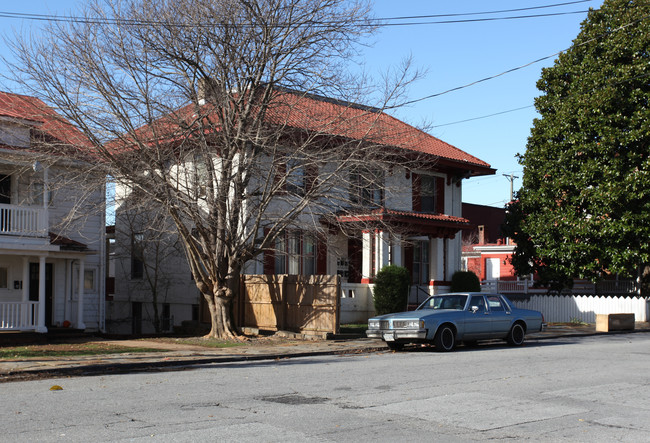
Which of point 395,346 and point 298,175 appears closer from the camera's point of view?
point 395,346

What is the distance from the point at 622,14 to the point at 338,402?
80.3 feet

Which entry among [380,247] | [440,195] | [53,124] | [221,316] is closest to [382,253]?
[380,247]

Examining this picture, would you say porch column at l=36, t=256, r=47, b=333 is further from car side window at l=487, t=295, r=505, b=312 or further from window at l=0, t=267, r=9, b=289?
car side window at l=487, t=295, r=505, b=312

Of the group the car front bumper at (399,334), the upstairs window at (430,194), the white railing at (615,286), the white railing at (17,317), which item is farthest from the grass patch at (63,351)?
the white railing at (615,286)

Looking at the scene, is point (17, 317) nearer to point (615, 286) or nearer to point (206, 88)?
point (206, 88)

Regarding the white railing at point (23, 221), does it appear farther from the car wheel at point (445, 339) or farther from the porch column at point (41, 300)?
the car wheel at point (445, 339)

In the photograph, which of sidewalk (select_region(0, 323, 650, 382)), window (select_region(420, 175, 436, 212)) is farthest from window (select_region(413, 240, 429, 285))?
sidewalk (select_region(0, 323, 650, 382))

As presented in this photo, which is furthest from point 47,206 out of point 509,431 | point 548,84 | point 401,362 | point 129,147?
point 548,84

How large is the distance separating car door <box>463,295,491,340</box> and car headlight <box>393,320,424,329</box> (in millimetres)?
1487

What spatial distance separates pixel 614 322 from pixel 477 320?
9894 millimetres

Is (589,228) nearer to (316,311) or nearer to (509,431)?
(316,311)

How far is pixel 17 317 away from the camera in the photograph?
21.8m

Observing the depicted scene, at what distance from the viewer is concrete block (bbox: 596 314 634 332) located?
2491 centimetres

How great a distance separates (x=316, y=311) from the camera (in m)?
21.2
